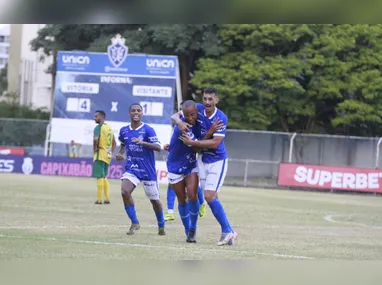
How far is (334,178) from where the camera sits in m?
34.5

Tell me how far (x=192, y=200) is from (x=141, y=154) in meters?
1.42

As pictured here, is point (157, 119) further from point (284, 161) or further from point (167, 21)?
point (167, 21)

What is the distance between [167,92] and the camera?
36.0 metres

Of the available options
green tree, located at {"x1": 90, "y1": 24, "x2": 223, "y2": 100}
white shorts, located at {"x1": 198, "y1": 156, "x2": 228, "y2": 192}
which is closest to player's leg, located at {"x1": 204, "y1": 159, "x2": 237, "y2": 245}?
white shorts, located at {"x1": 198, "y1": 156, "x2": 228, "y2": 192}

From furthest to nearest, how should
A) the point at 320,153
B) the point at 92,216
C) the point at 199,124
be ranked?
the point at 320,153 < the point at 92,216 < the point at 199,124

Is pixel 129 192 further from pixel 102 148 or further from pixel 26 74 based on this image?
pixel 26 74

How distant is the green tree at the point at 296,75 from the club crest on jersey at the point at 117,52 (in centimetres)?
905

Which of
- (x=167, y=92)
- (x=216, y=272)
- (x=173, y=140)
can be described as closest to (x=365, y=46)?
(x=167, y=92)

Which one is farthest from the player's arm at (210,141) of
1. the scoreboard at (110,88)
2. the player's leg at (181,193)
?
the scoreboard at (110,88)

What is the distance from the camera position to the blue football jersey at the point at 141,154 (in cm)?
1255

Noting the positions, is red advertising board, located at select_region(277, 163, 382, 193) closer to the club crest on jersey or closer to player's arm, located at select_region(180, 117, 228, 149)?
the club crest on jersey

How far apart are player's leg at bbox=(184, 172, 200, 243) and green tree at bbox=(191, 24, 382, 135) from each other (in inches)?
1286

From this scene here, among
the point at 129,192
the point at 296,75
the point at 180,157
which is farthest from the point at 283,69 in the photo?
the point at 180,157

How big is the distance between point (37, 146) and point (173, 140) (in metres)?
29.0
